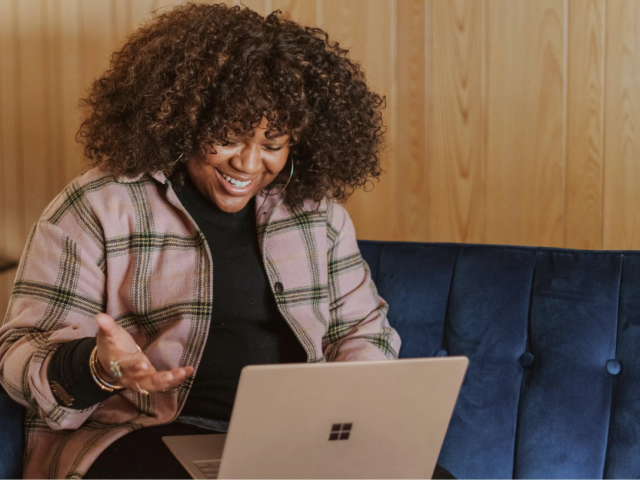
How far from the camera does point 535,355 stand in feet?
4.53

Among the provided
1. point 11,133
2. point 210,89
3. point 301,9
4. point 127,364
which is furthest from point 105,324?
point 301,9

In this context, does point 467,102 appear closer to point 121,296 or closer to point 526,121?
point 526,121

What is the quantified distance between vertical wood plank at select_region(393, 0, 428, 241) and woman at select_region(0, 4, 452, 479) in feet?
1.64

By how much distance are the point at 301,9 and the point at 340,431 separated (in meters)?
1.25

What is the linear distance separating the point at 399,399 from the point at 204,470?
30 centimetres

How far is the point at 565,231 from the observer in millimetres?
1770

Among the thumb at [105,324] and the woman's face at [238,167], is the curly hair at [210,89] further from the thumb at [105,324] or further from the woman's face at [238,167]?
the thumb at [105,324]

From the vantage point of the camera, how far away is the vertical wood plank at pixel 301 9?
1830 mm

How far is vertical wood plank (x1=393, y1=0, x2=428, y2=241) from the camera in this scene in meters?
1.88

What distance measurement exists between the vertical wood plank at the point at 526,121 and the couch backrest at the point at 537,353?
1.24 feet

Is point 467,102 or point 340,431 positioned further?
point 467,102

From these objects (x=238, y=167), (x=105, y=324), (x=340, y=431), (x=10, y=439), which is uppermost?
(x=238, y=167)

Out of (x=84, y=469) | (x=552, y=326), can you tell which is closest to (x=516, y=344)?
(x=552, y=326)

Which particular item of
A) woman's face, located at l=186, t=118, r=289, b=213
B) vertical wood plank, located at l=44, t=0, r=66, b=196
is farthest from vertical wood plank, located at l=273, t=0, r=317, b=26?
woman's face, located at l=186, t=118, r=289, b=213
